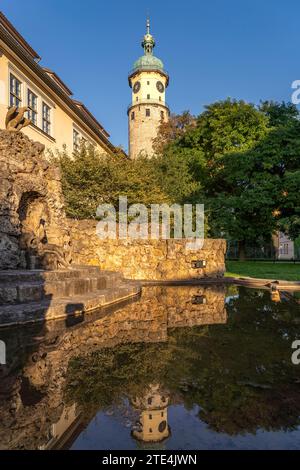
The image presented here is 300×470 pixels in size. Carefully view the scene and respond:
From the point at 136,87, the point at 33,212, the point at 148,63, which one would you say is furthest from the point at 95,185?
the point at 148,63

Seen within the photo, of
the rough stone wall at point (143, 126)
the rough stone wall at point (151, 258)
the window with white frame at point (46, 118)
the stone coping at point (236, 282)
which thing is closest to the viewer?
the stone coping at point (236, 282)

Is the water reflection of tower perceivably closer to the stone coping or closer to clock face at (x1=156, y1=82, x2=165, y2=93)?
the stone coping

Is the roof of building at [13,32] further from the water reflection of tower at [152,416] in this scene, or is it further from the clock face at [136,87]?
the clock face at [136,87]

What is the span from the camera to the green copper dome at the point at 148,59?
53.3 metres

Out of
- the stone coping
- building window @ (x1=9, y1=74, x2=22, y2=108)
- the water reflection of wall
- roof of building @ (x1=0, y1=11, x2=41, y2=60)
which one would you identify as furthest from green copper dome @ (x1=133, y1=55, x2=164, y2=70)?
the water reflection of wall

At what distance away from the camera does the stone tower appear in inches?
1971

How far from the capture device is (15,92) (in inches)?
668

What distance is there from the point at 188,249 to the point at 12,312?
34.4ft

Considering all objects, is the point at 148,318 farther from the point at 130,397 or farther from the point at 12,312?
the point at 130,397

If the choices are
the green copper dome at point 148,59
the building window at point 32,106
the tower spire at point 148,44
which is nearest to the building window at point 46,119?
the building window at point 32,106

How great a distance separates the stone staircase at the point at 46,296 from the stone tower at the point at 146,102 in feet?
137

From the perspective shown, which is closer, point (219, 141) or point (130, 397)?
point (130, 397)

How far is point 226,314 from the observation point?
756 cm
